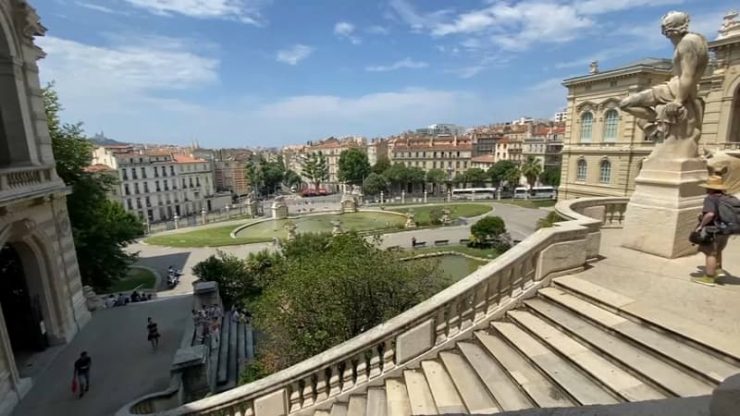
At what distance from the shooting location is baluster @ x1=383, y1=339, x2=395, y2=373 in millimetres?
5387

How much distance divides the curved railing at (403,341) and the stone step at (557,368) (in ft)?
1.68

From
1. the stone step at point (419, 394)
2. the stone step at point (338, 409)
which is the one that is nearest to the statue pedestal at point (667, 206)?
the stone step at point (419, 394)

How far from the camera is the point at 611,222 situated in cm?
934

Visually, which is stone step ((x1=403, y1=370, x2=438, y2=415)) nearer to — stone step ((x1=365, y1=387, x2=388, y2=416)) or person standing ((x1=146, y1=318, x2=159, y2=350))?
stone step ((x1=365, y1=387, x2=388, y2=416))

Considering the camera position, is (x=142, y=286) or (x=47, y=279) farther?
(x=142, y=286)

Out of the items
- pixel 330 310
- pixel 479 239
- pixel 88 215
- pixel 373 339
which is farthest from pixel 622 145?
pixel 88 215

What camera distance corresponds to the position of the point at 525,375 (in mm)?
4391

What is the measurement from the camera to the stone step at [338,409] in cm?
529

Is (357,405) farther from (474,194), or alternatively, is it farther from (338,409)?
(474,194)

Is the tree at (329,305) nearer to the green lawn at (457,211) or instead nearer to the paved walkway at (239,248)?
the paved walkway at (239,248)

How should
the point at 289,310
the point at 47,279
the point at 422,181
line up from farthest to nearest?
1. the point at 422,181
2. the point at 47,279
3. the point at 289,310

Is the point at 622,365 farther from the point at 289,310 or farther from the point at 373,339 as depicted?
the point at 289,310

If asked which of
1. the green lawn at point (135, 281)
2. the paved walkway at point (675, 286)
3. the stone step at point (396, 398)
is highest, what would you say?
the paved walkway at point (675, 286)

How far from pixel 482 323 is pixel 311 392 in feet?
8.93
